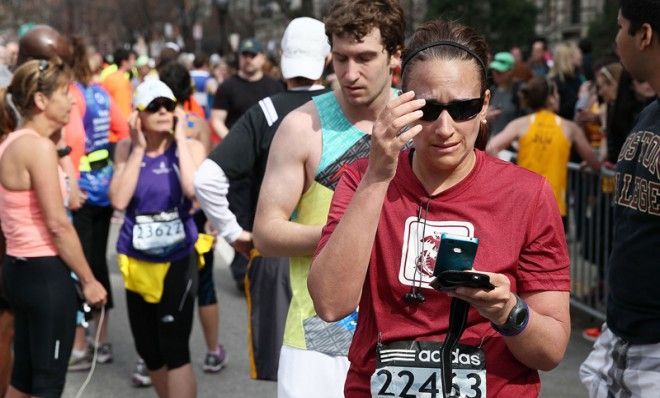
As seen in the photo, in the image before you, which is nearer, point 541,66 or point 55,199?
point 55,199

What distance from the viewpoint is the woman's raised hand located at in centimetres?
257

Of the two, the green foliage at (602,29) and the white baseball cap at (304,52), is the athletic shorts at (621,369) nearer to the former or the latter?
the white baseball cap at (304,52)

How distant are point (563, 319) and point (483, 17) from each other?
112 feet

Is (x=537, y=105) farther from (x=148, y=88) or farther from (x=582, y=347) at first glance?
(x=148, y=88)

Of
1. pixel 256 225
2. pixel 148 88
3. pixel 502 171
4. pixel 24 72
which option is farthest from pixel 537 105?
pixel 502 171

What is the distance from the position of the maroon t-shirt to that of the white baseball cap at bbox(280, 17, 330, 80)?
213 cm

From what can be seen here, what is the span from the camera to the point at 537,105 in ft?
29.6

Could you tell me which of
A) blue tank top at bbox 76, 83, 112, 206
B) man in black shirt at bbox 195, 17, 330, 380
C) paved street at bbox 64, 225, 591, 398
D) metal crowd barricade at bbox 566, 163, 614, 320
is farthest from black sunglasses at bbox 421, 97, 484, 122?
metal crowd barricade at bbox 566, 163, 614, 320

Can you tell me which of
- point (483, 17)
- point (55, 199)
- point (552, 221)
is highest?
point (552, 221)

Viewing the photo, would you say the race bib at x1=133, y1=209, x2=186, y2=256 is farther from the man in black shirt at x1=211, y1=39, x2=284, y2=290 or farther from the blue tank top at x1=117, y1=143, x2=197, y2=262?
the man in black shirt at x1=211, y1=39, x2=284, y2=290

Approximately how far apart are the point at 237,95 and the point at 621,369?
25.0ft

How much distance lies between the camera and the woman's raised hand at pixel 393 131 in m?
2.57

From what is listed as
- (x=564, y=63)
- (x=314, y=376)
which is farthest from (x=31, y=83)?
(x=564, y=63)

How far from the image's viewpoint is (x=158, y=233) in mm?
6184
